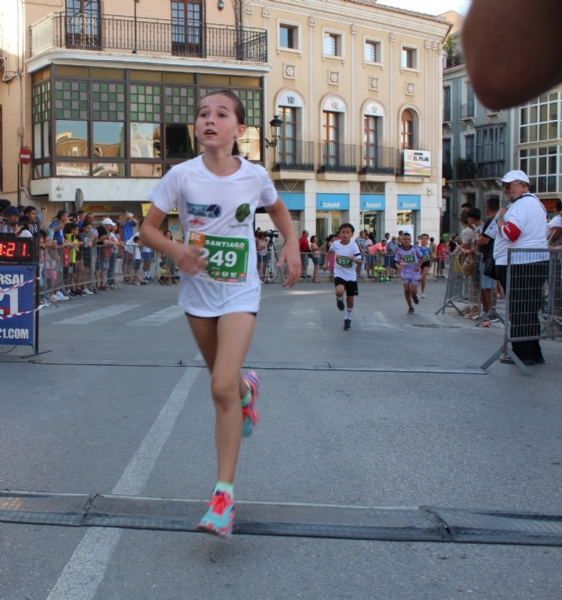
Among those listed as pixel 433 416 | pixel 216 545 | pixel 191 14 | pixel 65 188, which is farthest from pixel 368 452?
pixel 191 14

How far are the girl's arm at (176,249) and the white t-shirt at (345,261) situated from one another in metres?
9.52

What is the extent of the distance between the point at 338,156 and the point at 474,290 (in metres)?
26.8

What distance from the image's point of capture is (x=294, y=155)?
3941cm

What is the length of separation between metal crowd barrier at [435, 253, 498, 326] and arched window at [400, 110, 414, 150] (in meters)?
28.0

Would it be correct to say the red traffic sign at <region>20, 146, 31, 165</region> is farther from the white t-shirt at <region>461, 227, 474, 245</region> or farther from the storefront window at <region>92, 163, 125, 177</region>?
the white t-shirt at <region>461, 227, 474, 245</region>

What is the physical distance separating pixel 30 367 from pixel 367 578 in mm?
6065

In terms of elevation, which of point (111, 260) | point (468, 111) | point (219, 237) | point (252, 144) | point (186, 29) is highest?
point (468, 111)

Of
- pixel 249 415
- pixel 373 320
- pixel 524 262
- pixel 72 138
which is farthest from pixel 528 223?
pixel 72 138

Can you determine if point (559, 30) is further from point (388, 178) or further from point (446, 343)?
point (388, 178)

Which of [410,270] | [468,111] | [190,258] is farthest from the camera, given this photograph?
[468,111]

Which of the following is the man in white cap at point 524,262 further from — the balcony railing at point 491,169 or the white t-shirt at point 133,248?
the balcony railing at point 491,169

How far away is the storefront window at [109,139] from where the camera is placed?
3312cm

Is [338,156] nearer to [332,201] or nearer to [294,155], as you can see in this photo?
[332,201]

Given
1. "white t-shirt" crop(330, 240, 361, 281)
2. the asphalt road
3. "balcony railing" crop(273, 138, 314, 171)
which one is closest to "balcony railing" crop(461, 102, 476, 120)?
"balcony railing" crop(273, 138, 314, 171)
